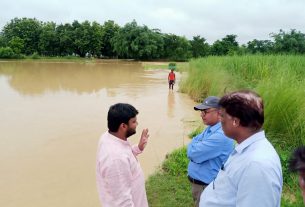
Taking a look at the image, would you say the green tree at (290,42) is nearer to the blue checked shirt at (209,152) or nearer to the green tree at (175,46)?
the blue checked shirt at (209,152)

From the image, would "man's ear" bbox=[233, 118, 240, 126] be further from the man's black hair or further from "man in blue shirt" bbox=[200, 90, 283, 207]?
the man's black hair

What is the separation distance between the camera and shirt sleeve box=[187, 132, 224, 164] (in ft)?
8.86

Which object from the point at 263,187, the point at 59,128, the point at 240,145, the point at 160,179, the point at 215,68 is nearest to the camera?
the point at 263,187

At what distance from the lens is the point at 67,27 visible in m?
53.0

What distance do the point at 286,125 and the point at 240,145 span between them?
155 inches

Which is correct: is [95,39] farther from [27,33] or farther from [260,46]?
[260,46]

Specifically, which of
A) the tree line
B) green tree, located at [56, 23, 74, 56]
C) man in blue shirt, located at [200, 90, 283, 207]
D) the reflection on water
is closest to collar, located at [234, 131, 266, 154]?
man in blue shirt, located at [200, 90, 283, 207]

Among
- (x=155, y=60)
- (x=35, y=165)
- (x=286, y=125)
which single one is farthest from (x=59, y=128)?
(x=155, y=60)

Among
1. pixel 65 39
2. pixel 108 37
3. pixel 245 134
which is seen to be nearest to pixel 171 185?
pixel 245 134

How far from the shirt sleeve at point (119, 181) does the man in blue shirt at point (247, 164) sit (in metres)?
0.59

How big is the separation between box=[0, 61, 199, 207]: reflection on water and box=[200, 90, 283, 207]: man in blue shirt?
3302 mm

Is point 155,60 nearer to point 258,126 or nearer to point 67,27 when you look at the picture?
point 67,27

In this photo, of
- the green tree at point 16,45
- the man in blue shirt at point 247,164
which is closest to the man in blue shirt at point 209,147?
the man in blue shirt at point 247,164

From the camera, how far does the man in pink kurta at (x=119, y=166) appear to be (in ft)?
7.07
